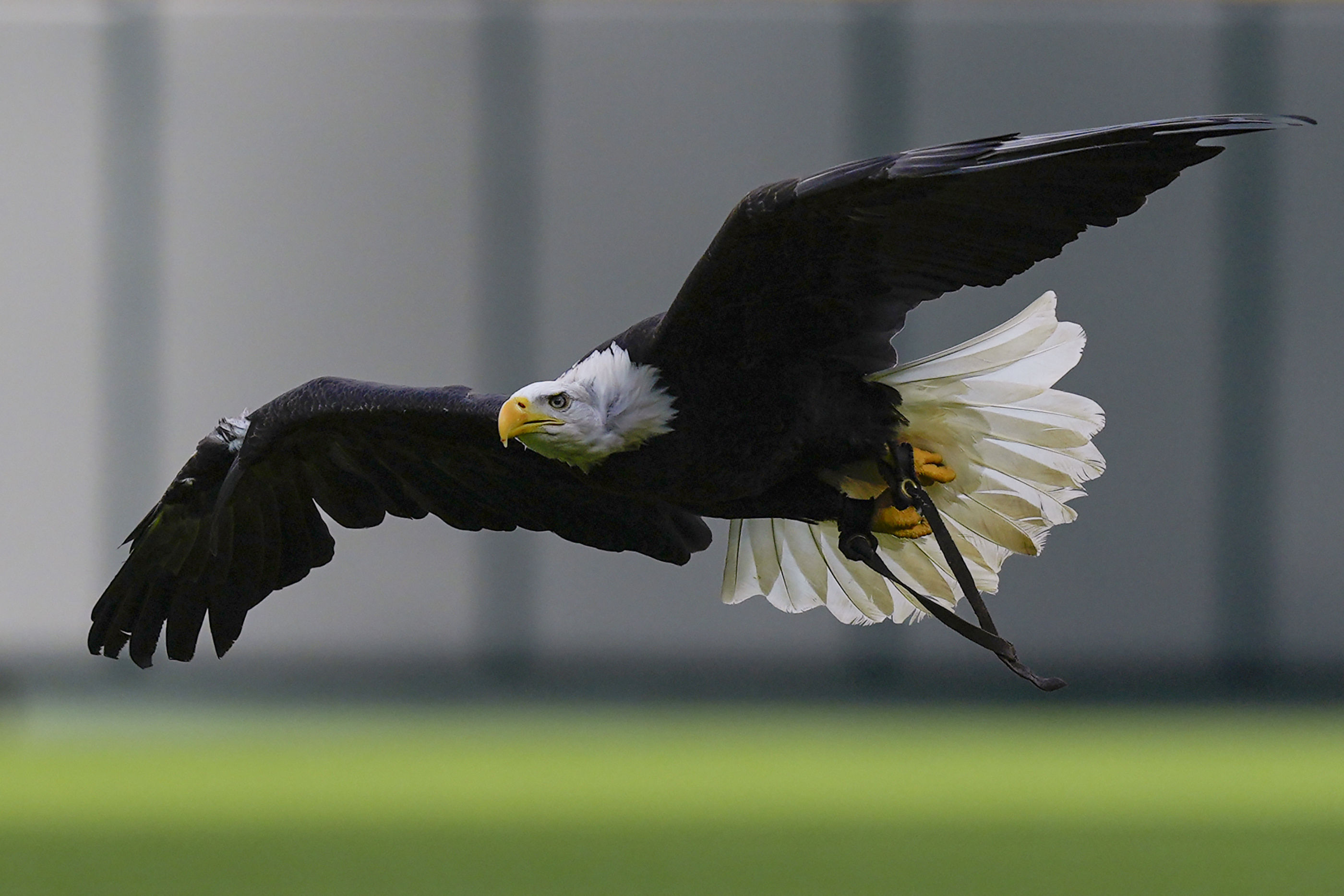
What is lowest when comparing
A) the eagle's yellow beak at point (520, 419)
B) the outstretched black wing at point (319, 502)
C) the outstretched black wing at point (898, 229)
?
the outstretched black wing at point (319, 502)

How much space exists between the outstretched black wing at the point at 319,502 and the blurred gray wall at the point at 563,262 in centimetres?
360

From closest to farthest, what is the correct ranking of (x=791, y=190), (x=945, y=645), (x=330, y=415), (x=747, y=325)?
(x=791, y=190) < (x=747, y=325) < (x=330, y=415) < (x=945, y=645)

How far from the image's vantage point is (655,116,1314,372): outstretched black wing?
259cm

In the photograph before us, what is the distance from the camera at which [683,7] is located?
777cm

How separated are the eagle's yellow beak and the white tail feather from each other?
70 centimetres

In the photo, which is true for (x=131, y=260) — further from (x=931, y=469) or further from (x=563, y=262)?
(x=931, y=469)

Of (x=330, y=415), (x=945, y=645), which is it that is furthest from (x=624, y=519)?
(x=945, y=645)

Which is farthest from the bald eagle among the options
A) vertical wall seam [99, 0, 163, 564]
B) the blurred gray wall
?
vertical wall seam [99, 0, 163, 564]

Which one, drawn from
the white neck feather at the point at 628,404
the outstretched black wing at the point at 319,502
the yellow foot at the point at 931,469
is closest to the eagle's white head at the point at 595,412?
the white neck feather at the point at 628,404

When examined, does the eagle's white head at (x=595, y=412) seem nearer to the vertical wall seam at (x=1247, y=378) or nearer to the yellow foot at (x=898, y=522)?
the yellow foot at (x=898, y=522)

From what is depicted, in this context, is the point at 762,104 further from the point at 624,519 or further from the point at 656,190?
the point at 624,519

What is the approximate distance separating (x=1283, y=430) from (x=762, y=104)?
9.58 feet

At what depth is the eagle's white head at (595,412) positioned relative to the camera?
2.99 m

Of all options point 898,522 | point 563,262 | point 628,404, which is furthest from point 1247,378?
point 628,404
